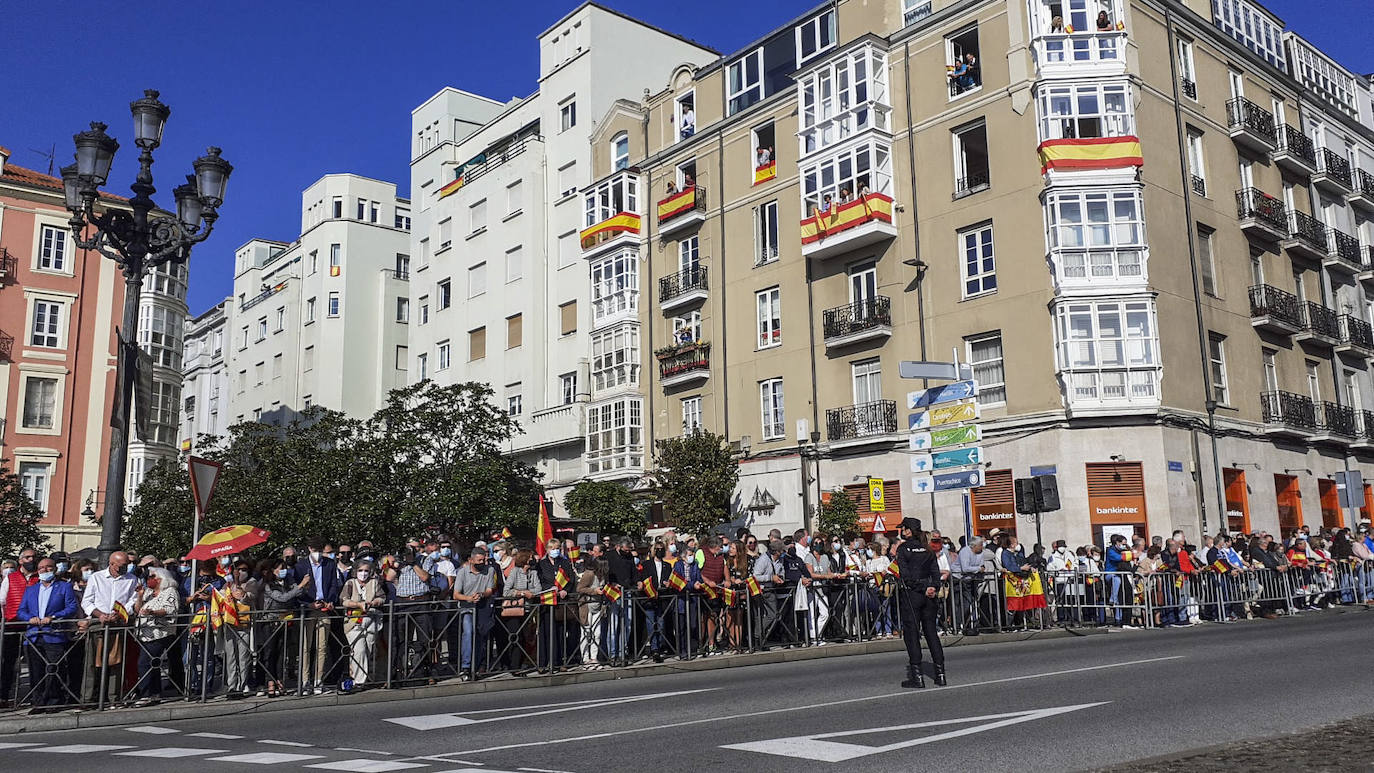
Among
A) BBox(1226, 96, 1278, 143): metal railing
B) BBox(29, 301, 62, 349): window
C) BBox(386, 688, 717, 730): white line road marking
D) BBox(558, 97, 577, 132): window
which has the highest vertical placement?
BBox(558, 97, 577, 132): window

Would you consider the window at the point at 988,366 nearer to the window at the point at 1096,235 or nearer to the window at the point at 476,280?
the window at the point at 1096,235

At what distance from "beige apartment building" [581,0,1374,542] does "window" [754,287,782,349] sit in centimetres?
14

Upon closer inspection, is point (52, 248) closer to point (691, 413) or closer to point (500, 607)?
point (691, 413)

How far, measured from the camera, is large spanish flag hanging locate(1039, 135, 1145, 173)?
29031 mm

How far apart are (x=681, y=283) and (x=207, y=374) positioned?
51.9 m

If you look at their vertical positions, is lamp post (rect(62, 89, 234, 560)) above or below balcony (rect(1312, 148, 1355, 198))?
below

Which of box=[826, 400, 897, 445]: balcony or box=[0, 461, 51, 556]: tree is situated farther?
box=[826, 400, 897, 445]: balcony

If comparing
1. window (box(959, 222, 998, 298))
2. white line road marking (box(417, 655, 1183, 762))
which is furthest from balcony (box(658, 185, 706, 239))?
white line road marking (box(417, 655, 1183, 762))

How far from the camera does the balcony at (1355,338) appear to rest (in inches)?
1435

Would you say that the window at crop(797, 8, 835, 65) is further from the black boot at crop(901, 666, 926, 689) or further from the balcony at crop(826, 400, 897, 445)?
the black boot at crop(901, 666, 926, 689)

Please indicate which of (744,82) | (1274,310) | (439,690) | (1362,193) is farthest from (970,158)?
(439,690)

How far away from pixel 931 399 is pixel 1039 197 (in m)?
11.6

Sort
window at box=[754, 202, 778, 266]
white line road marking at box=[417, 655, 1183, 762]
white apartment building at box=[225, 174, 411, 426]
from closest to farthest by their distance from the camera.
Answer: white line road marking at box=[417, 655, 1183, 762] < window at box=[754, 202, 778, 266] < white apartment building at box=[225, 174, 411, 426]

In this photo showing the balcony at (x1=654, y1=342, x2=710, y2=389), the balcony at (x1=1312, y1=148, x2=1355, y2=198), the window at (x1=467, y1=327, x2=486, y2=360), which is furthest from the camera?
the window at (x1=467, y1=327, x2=486, y2=360)
